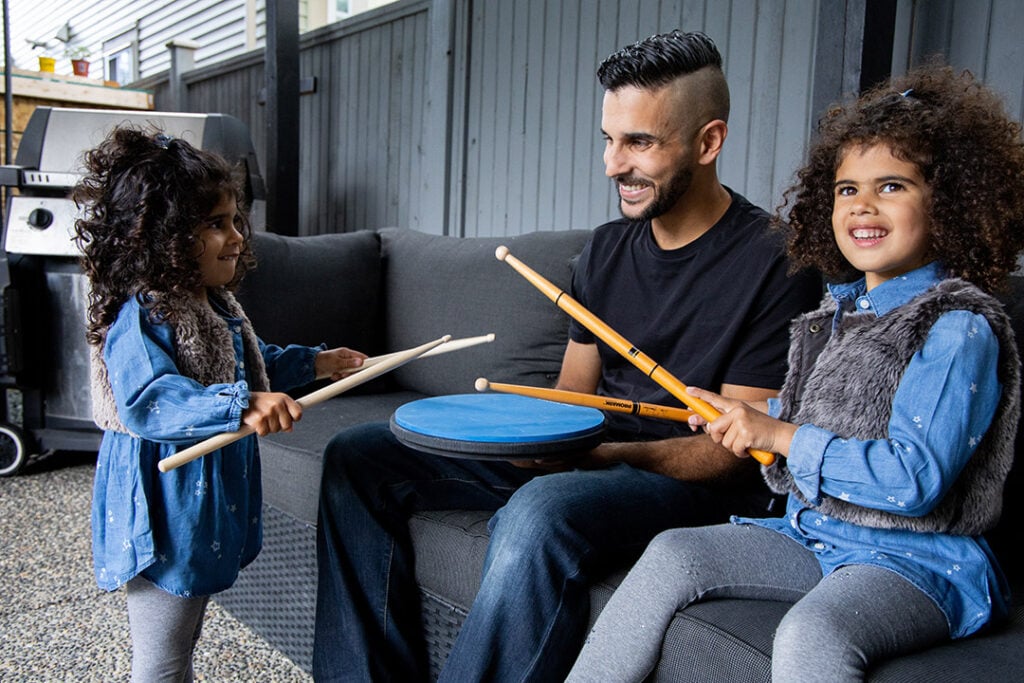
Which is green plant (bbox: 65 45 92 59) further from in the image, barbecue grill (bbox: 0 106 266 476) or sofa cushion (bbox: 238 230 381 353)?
sofa cushion (bbox: 238 230 381 353)

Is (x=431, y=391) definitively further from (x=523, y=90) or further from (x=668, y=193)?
(x=523, y=90)

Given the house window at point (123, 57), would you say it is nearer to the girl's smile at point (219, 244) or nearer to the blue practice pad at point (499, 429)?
the girl's smile at point (219, 244)

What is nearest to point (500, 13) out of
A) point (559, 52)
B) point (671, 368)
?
point (559, 52)

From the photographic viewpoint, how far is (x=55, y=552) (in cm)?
256

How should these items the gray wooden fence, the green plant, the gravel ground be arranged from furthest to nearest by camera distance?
the green plant < the gray wooden fence < the gravel ground

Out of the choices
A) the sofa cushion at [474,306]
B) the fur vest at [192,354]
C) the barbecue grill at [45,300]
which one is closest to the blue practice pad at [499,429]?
the fur vest at [192,354]

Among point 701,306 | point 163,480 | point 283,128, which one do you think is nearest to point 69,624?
point 163,480

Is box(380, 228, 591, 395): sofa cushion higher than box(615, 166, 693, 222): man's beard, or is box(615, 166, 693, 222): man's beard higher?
box(615, 166, 693, 222): man's beard

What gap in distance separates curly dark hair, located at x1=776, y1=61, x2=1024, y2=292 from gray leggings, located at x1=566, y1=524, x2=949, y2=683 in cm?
47

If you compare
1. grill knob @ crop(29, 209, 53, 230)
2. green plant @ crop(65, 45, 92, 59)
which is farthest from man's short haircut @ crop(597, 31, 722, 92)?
green plant @ crop(65, 45, 92, 59)

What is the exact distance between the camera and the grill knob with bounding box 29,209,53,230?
3.35 meters

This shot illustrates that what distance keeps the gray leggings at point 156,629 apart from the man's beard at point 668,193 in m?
1.09

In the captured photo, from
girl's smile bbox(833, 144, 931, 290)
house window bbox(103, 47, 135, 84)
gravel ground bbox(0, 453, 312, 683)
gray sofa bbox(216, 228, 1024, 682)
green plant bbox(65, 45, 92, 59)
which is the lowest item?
gravel ground bbox(0, 453, 312, 683)

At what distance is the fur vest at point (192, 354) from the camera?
4.50ft
